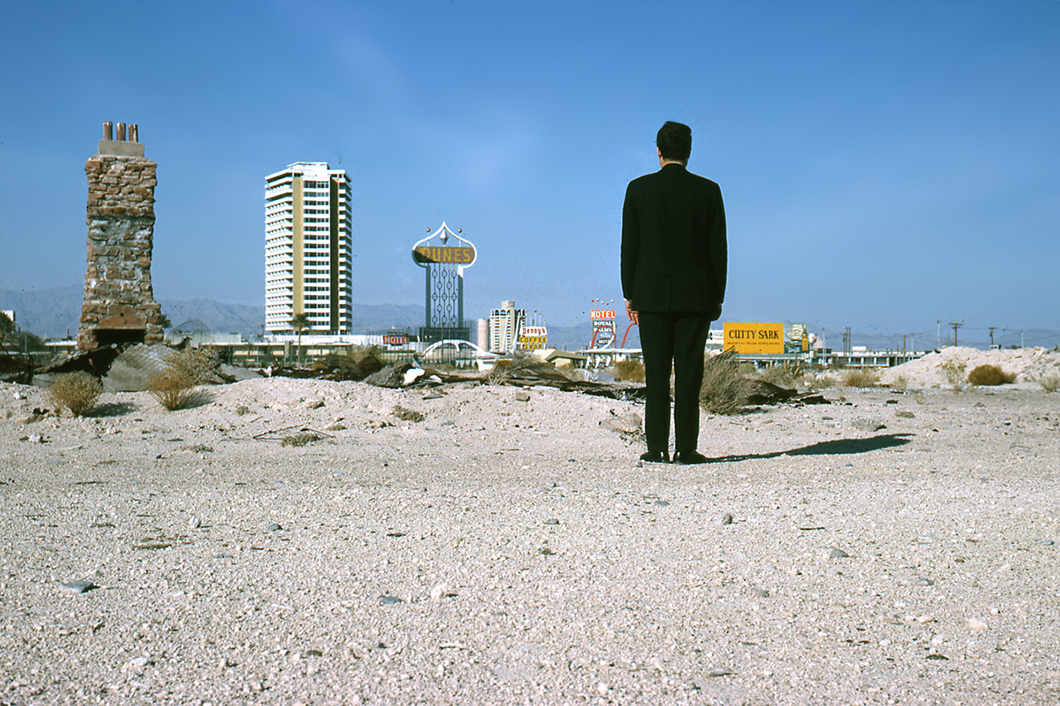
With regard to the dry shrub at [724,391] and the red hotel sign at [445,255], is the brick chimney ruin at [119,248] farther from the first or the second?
the red hotel sign at [445,255]

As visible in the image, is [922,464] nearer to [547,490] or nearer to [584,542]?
[547,490]

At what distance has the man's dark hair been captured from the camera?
4426 mm

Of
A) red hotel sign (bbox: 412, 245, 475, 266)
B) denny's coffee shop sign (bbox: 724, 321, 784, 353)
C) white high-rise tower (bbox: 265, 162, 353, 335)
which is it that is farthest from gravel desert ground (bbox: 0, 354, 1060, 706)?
white high-rise tower (bbox: 265, 162, 353, 335)

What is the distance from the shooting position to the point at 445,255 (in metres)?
122

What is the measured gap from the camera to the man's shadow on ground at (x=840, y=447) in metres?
4.80

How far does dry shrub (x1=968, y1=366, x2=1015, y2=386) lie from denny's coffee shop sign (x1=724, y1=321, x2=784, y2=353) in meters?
60.9

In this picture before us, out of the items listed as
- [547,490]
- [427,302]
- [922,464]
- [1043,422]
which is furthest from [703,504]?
[427,302]

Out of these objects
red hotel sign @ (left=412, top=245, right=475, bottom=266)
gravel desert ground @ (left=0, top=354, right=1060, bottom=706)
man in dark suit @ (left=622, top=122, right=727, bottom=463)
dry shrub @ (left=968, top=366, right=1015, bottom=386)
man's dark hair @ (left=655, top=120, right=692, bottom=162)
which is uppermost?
red hotel sign @ (left=412, top=245, right=475, bottom=266)

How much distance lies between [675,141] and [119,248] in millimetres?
10125

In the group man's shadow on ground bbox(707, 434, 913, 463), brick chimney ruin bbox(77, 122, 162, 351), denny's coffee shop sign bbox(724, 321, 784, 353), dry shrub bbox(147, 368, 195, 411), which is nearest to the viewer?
man's shadow on ground bbox(707, 434, 913, 463)

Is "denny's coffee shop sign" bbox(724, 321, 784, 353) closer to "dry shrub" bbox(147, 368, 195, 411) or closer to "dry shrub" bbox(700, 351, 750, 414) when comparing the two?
"dry shrub" bbox(700, 351, 750, 414)

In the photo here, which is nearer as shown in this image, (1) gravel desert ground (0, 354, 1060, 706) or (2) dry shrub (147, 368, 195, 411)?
(1) gravel desert ground (0, 354, 1060, 706)

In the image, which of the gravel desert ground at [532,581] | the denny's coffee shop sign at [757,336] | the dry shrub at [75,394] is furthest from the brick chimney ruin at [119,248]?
the denny's coffee shop sign at [757,336]

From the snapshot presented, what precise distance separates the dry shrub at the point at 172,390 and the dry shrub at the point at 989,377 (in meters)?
20.6
